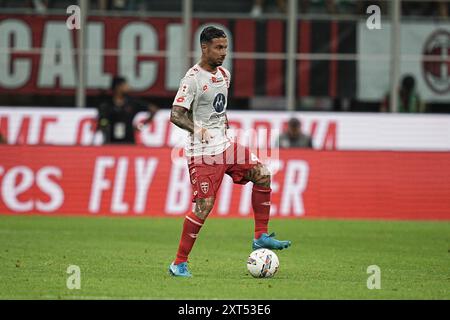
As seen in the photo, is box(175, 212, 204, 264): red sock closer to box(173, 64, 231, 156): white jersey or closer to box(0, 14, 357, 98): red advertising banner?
box(173, 64, 231, 156): white jersey

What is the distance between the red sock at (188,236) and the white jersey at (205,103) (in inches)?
27.5

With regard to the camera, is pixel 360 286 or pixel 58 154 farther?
pixel 58 154

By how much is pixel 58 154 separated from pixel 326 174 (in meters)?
4.86

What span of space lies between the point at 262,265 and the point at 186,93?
1910 millimetres

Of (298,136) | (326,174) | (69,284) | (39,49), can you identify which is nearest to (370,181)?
(326,174)

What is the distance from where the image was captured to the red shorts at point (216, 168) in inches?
460

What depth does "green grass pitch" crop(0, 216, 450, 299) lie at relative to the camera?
10.5 meters

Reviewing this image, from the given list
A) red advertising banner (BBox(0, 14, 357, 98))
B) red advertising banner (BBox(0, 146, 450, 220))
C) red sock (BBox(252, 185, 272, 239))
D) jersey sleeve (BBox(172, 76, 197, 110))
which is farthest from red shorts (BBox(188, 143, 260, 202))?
red advertising banner (BBox(0, 14, 357, 98))

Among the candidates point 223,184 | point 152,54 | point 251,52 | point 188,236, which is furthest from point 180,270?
point 251,52

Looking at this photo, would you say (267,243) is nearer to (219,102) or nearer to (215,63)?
(219,102)

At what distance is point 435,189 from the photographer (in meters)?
20.7

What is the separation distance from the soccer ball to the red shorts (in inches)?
31.0

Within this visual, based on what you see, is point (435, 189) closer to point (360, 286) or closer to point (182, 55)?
point (182, 55)
